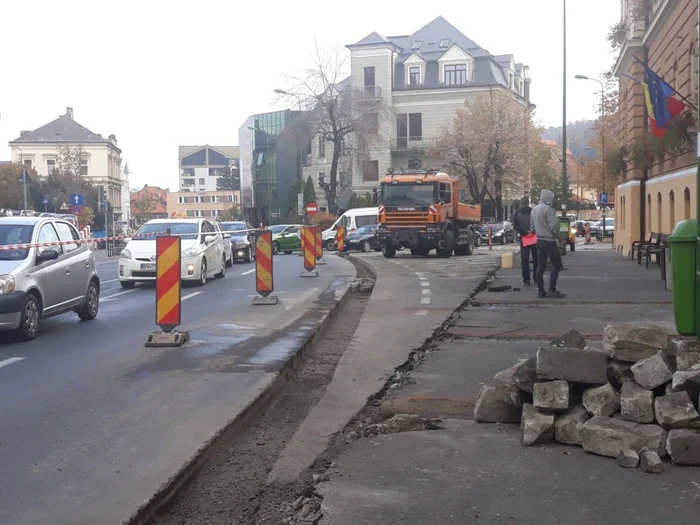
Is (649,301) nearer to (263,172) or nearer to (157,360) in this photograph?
(157,360)

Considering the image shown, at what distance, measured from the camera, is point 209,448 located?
19.8 feet

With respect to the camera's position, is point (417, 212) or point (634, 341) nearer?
point (634, 341)

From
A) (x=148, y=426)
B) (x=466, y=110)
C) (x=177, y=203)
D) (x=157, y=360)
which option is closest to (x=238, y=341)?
(x=157, y=360)

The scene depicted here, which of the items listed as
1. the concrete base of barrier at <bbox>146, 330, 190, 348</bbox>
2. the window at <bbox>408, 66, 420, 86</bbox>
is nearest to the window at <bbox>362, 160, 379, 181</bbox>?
the window at <bbox>408, 66, 420, 86</bbox>

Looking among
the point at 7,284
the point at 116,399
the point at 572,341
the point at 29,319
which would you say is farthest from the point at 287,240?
the point at 572,341

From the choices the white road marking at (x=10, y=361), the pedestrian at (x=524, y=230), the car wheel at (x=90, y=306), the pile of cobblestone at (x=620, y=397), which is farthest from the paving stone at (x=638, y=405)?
the pedestrian at (x=524, y=230)

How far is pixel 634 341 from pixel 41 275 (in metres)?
8.43

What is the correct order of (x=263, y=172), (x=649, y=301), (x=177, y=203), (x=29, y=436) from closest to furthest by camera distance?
1. (x=29, y=436)
2. (x=649, y=301)
3. (x=263, y=172)
4. (x=177, y=203)

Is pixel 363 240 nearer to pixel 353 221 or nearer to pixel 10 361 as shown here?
pixel 353 221

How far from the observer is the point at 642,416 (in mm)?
5730

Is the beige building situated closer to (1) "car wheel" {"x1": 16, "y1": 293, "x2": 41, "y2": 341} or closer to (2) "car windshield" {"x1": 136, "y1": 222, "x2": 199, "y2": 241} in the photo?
(2) "car windshield" {"x1": 136, "y1": 222, "x2": 199, "y2": 241}

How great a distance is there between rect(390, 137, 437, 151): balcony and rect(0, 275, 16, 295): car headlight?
5602cm

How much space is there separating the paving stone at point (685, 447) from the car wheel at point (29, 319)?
27.5 ft

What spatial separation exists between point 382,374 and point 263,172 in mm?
77195
